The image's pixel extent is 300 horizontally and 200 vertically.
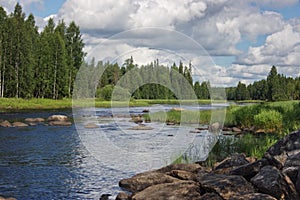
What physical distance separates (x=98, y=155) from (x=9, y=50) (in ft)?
147

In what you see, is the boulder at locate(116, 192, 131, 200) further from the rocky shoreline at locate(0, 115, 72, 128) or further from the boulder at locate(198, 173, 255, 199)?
the rocky shoreline at locate(0, 115, 72, 128)

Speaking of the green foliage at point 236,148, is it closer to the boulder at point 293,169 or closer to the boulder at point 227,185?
the boulder at point 293,169

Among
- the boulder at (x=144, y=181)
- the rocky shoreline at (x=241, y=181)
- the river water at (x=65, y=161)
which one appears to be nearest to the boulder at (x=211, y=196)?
the rocky shoreline at (x=241, y=181)

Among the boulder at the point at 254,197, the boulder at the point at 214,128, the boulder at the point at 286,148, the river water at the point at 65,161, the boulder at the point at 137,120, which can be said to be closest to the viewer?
the boulder at the point at 254,197

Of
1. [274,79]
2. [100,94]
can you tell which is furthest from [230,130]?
[274,79]

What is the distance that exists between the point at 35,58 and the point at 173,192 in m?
59.5

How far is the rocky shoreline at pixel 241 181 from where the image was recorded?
960 centimetres

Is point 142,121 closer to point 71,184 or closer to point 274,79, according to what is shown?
point 71,184

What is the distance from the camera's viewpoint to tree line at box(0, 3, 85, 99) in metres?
59.7

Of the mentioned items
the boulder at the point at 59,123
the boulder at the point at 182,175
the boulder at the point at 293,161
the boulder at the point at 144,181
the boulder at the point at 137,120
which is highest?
the boulder at the point at 293,161

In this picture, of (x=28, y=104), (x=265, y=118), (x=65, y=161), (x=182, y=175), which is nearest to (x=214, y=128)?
(x=265, y=118)

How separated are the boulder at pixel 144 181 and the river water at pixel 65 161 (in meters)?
0.40

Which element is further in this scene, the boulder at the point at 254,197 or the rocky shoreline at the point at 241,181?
the rocky shoreline at the point at 241,181

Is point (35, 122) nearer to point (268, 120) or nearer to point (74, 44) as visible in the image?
point (268, 120)
